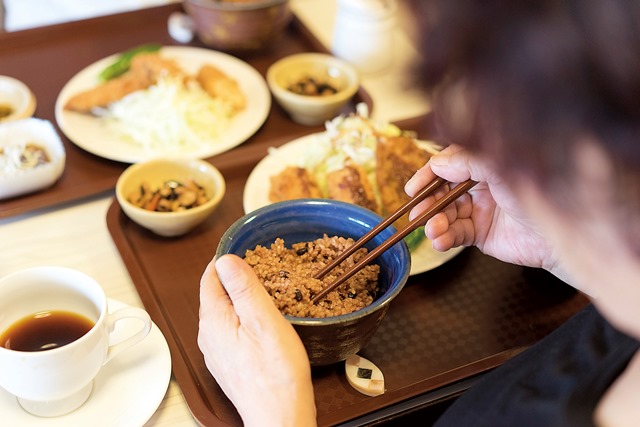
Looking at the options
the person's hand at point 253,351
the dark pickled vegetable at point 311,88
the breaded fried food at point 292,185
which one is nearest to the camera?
the person's hand at point 253,351

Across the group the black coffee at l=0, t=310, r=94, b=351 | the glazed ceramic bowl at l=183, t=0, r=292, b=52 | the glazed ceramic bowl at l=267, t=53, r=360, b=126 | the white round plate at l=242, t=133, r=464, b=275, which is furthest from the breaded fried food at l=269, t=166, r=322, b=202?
the glazed ceramic bowl at l=183, t=0, r=292, b=52

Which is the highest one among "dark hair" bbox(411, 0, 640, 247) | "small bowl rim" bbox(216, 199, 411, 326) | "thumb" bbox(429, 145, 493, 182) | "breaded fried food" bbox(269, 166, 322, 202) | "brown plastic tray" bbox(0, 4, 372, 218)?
"dark hair" bbox(411, 0, 640, 247)

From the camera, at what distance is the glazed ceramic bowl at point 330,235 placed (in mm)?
1208

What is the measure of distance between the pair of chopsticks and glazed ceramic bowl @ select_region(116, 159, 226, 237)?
0.46 meters

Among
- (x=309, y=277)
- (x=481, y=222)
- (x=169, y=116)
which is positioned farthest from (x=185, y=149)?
(x=481, y=222)

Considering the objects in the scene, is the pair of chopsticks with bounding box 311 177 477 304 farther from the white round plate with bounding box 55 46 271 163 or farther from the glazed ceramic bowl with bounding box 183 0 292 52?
the glazed ceramic bowl with bounding box 183 0 292 52

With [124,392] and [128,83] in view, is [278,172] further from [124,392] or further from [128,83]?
[124,392]

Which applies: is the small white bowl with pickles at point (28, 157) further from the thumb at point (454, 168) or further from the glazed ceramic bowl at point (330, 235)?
the thumb at point (454, 168)

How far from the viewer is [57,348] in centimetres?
116

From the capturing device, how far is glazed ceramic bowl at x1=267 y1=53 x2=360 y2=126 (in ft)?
6.79

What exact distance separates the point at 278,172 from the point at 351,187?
0.73 feet

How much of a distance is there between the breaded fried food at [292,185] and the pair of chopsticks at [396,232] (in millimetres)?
393

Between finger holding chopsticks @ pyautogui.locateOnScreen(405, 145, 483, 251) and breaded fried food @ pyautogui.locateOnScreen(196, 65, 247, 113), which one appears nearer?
finger holding chopsticks @ pyautogui.locateOnScreen(405, 145, 483, 251)

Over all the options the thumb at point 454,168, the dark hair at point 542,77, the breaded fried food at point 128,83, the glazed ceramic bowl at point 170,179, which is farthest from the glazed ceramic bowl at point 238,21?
the dark hair at point 542,77
